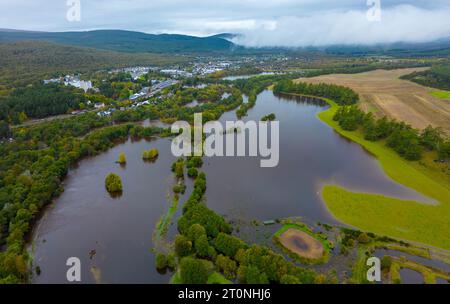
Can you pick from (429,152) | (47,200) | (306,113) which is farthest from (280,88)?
(47,200)

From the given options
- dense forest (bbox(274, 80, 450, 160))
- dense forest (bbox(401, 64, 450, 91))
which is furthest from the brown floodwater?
dense forest (bbox(401, 64, 450, 91))

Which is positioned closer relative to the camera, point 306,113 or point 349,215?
point 349,215

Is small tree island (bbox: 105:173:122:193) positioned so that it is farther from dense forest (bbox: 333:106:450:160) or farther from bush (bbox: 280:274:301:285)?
dense forest (bbox: 333:106:450:160)

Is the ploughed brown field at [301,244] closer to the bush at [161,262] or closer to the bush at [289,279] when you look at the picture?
the bush at [289,279]

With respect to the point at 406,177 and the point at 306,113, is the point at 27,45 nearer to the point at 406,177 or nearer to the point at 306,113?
the point at 306,113

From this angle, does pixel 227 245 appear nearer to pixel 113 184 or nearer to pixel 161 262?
pixel 161 262
